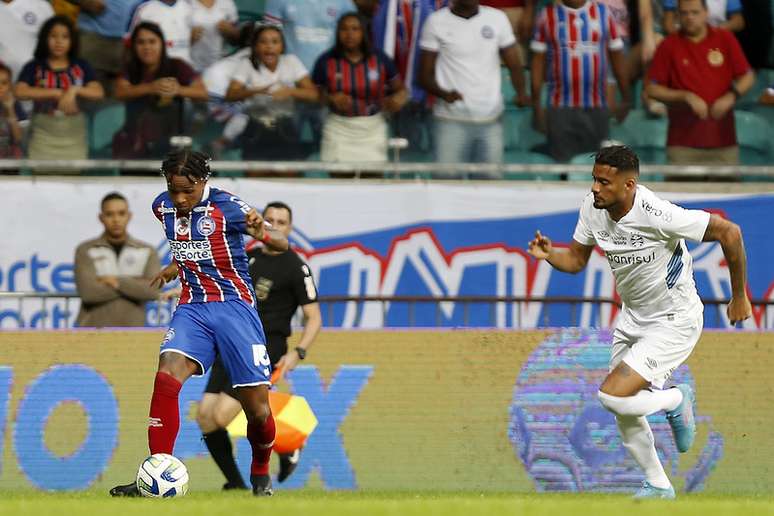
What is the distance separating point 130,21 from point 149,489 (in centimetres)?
700

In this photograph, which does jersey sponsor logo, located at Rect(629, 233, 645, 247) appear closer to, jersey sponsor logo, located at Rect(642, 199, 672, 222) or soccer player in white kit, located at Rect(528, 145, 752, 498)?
soccer player in white kit, located at Rect(528, 145, 752, 498)

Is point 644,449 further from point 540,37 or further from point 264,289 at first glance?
point 540,37

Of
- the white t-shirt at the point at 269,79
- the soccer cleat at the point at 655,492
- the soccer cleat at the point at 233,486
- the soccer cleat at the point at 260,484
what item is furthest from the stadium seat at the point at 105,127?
the soccer cleat at the point at 655,492

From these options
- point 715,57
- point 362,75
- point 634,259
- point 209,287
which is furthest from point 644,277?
point 715,57

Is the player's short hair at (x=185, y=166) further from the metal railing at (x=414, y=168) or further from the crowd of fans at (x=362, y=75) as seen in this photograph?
the crowd of fans at (x=362, y=75)

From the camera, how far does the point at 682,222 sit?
901 cm

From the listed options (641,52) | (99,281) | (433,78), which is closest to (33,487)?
(99,281)

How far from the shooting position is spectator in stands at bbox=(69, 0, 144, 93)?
14523 millimetres

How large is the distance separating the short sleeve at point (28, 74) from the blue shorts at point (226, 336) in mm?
5923

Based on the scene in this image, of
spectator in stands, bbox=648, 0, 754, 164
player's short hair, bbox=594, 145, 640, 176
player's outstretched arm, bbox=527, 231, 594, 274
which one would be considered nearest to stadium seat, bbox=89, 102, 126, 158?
spectator in stands, bbox=648, 0, 754, 164

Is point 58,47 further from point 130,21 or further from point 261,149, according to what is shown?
point 261,149

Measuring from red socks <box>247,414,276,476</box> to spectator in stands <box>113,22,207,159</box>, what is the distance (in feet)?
18.8

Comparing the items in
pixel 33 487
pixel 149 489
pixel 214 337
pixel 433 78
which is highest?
pixel 433 78

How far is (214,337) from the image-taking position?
9.09 meters
